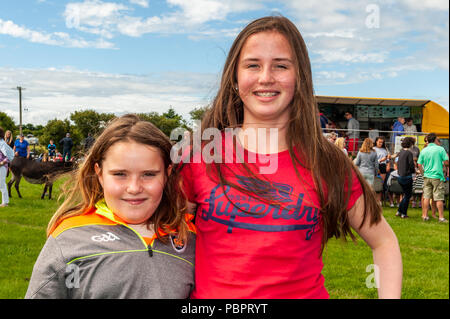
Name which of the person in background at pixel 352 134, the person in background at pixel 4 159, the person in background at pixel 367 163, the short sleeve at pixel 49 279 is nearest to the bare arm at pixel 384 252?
the short sleeve at pixel 49 279

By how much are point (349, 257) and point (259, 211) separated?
5224 millimetres

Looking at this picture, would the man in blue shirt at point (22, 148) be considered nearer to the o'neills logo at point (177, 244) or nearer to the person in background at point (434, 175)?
A: the person in background at point (434, 175)

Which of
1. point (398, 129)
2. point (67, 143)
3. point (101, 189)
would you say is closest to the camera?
point (101, 189)

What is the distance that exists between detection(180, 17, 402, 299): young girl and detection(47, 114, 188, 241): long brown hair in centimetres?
9

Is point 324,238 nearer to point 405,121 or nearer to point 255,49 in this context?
point 255,49

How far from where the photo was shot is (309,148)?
165 cm

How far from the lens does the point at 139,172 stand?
1.67 metres

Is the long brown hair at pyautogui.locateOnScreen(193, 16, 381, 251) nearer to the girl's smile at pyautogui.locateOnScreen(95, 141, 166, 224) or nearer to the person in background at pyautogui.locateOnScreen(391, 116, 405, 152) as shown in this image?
the girl's smile at pyautogui.locateOnScreen(95, 141, 166, 224)

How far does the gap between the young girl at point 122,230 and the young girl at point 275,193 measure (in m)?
0.11

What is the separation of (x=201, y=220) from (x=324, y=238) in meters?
0.50

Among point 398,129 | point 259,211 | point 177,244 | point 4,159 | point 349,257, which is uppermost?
point 398,129

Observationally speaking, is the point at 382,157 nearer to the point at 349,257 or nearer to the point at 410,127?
the point at 410,127

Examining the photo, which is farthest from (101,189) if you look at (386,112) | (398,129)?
(386,112)

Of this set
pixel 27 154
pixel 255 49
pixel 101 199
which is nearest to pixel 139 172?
pixel 101 199
